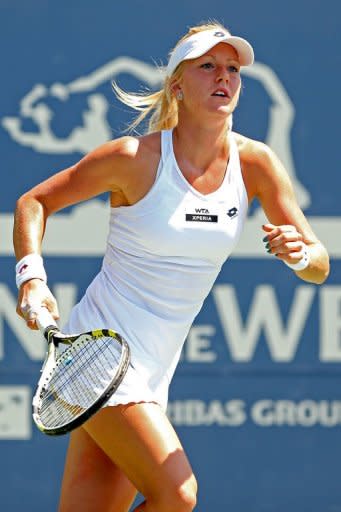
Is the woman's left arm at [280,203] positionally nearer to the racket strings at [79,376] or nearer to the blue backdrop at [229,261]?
the racket strings at [79,376]

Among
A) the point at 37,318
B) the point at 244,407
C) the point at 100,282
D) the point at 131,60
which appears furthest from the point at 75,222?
the point at 37,318

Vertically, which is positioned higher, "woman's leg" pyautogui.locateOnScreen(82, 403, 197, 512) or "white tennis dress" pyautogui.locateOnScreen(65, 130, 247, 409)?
"white tennis dress" pyautogui.locateOnScreen(65, 130, 247, 409)

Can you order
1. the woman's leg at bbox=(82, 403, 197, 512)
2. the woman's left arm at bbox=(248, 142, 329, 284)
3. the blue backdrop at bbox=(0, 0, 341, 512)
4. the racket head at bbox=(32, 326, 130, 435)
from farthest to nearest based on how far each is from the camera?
the blue backdrop at bbox=(0, 0, 341, 512) < the woman's left arm at bbox=(248, 142, 329, 284) < the woman's leg at bbox=(82, 403, 197, 512) < the racket head at bbox=(32, 326, 130, 435)

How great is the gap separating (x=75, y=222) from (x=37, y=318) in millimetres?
1953

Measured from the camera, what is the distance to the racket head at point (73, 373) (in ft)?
10.5

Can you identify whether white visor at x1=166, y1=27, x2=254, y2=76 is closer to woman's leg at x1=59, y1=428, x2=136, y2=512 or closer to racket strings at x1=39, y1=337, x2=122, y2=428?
racket strings at x1=39, y1=337, x2=122, y2=428

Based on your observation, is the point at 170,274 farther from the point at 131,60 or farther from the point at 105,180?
the point at 131,60

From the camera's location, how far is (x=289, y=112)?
17.2ft

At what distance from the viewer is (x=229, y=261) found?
5.21 metres

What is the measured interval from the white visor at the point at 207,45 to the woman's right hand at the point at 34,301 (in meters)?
0.78

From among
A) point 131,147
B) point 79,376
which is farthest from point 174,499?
point 131,147

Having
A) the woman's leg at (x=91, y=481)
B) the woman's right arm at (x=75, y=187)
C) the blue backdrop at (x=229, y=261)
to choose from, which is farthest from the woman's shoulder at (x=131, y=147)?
the blue backdrop at (x=229, y=261)

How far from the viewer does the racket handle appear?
10.7 feet

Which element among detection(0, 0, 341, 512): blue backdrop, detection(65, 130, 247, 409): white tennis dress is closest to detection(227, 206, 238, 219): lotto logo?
detection(65, 130, 247, 409): white tennis dress
